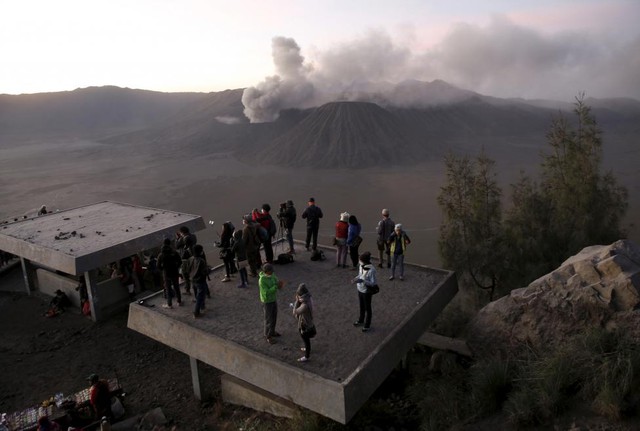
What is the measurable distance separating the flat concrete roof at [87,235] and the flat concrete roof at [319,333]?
3645 millimetres

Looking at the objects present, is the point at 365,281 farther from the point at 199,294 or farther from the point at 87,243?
the point at 87,243

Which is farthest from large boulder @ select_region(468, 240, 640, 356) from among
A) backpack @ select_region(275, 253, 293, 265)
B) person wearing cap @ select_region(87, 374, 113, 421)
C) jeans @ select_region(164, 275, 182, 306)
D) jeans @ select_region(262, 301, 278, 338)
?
person wearing cap @ select_region(87, 374, 113, 421)

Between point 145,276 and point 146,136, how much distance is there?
72.7m

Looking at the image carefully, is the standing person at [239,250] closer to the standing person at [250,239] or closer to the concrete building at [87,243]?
the standing person at [250,239]

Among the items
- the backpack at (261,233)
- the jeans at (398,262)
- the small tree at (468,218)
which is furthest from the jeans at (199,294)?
the small tree at (468,218)

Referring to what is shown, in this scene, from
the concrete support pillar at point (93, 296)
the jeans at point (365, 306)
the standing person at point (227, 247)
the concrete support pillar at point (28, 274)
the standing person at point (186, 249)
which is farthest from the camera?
the concrete support pillar at point (28, 274)

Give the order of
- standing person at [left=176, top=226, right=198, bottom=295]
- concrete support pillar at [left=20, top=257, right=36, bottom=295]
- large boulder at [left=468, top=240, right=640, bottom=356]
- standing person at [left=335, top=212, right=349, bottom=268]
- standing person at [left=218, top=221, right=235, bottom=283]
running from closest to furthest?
large boulder at [left=468, top=240, right=640, bottom=356] → standing person at [left=176, top=226, right=198, bottom=295] → standing person at [left=218, top=221, right=235, bottom=283] → standing person at [left=335, top=212, right=349, bottom=268] → concrete support pillar at [left=20, top=257, right=36, bottom=295]

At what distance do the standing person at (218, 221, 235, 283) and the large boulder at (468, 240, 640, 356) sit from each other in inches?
230

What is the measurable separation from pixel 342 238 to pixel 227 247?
2.83 meters

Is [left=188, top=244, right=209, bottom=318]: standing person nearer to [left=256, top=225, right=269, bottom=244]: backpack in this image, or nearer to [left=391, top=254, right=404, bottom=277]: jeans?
[left=256, top=225, right=269, bottom=244]: backpack

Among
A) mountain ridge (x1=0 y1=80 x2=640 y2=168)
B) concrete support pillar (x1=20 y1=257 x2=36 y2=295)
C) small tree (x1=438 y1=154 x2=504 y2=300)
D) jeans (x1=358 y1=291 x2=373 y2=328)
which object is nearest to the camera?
jeans (x1=358 y1=291 x2=373 y2=328)

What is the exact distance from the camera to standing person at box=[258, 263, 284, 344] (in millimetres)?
8109

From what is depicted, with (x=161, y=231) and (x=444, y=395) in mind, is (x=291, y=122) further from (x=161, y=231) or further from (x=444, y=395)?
(x=444, y=395)

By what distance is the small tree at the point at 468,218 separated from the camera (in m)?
16.5
